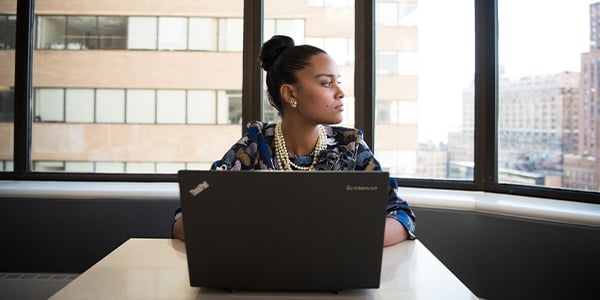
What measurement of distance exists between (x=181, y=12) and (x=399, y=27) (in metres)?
1.33

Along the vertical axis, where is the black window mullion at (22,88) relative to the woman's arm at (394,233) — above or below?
above

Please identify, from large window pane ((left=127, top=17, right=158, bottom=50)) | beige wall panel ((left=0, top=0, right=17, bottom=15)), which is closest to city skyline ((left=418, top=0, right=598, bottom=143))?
large window pane ((left=127, top=17, right=158, bottom=50))

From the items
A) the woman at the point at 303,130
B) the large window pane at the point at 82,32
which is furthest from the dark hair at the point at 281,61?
the large window pane at the point at 82,32

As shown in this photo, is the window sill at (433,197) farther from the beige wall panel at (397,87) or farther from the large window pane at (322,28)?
the large window pane at (322,28)

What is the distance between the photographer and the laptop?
763mm

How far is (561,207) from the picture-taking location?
1.92 meters

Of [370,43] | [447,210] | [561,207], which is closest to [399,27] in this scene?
[370,43]

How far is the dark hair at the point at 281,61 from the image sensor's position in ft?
5.55

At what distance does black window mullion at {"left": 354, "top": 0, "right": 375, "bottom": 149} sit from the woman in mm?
927

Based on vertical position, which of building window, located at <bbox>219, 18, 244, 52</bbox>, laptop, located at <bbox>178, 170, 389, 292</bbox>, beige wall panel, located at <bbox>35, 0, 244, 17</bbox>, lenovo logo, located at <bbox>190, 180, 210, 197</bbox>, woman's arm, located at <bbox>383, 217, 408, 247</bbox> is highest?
beige wall panel, located at <bbox>35, 0, 244, 17</bbox>

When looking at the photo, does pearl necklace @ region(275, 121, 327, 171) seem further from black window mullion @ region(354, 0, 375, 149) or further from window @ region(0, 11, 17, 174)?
window @ region(0, 11, 17, 174)

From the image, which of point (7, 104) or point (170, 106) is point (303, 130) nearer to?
point (170, 106)

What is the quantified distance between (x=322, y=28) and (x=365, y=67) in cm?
38

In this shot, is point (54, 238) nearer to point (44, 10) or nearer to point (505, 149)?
point (44, 10)
